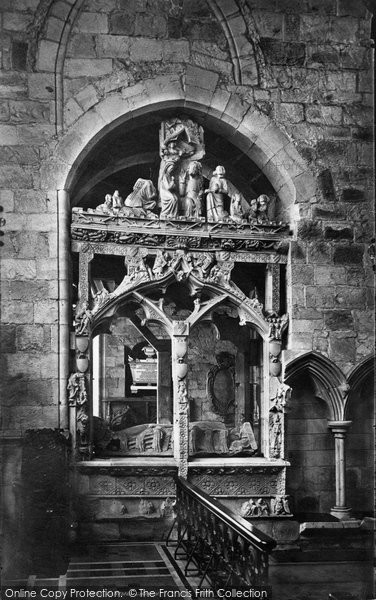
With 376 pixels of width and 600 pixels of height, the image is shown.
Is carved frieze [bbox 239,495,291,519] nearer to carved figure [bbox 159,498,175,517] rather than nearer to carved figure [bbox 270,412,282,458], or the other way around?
carved figure [bbox 270,412,282,458]

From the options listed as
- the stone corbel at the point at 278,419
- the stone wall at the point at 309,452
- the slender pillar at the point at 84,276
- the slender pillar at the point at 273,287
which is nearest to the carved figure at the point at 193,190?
the slender pillar at the point at 273,287

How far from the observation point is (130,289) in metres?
7.41

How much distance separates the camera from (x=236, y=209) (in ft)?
25.5

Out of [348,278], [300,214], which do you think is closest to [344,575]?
[348,278]

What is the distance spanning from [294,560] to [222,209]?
340 centimetres

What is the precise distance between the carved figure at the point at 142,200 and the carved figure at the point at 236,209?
2.56 feet

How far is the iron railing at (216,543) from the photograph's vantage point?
14.9 feet

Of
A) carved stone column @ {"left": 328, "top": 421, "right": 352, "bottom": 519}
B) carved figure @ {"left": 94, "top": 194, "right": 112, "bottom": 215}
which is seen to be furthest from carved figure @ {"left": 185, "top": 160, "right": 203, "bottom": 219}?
carved stone column @ {"left": 328, "top": 421, "right": 352, "bottom": 519}

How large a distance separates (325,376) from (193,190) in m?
2.27

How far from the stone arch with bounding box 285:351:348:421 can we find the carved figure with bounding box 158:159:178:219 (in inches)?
73.9

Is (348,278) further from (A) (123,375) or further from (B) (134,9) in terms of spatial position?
(A) (123,375)

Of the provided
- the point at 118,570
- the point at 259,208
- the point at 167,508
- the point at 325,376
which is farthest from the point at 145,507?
the point at 259,208

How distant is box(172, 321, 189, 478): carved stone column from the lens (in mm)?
7359

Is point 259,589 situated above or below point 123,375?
below
